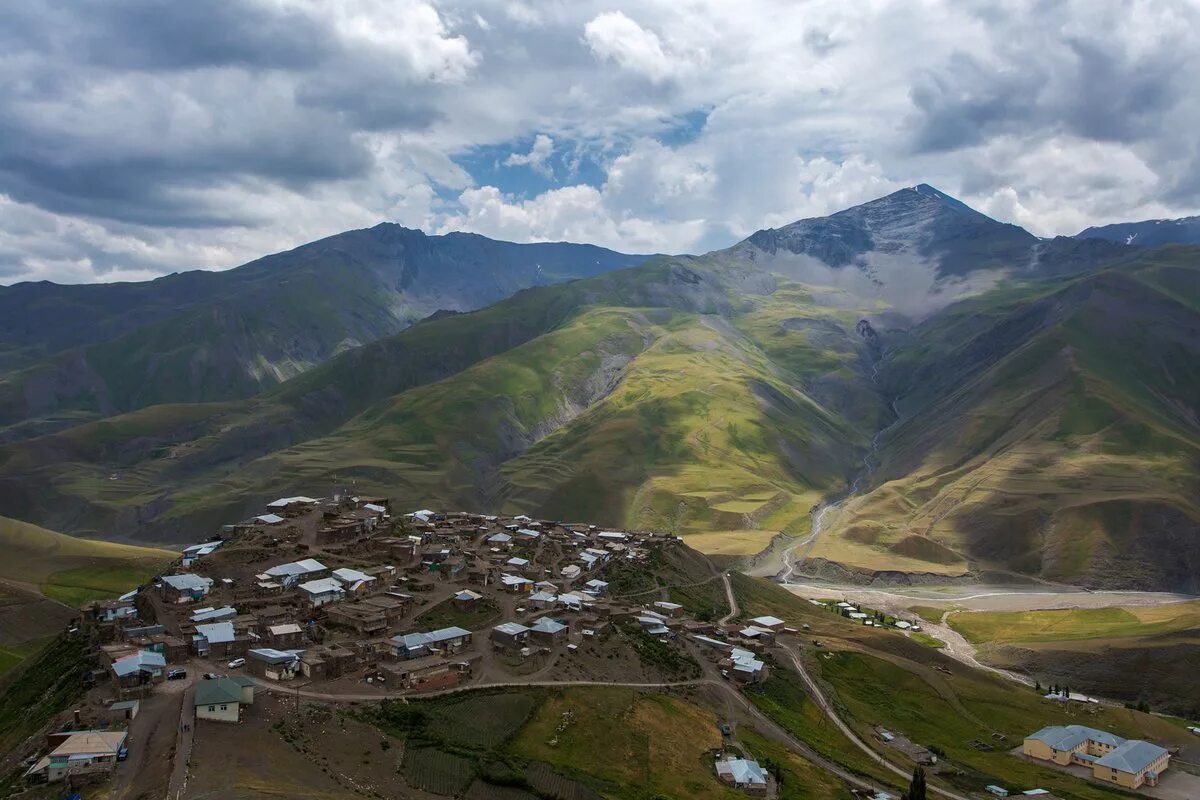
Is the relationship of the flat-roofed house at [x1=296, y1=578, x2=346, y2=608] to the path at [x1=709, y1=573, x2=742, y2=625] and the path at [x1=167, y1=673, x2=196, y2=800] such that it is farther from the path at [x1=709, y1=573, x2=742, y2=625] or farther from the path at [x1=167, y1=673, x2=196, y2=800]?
the path at [x1=709, y1=573, x2=742, y2=625]

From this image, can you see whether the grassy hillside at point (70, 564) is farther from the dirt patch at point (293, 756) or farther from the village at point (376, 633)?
the dirt patch at point (293, 756)

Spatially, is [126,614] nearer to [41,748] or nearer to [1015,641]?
[41,748]

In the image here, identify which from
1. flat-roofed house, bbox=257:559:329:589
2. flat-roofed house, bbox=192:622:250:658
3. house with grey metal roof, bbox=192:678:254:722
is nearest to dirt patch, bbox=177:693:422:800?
house with grey metal roof, bbox=192:678:254:722

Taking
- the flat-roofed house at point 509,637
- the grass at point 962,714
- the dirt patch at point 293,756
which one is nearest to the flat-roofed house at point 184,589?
the dirt patch at point 293,756

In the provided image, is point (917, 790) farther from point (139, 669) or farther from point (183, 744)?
point (139, 669)

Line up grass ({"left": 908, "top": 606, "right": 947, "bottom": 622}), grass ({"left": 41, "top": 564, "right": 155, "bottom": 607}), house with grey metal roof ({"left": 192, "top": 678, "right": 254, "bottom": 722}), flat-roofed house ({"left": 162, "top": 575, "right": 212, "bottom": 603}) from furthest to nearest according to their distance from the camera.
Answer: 1. grass ({"left": 908, "top": 606, "right": 947, "bottom": 622})
2. grass ({"left": 41, "top": 564, "right": 155, "bottom": 607})
3. flat-roofed house ({"left": 162, "top": 575, "right": 212, "bottom": 603})
4. house with grey metal roof ({"left": 192, "top": 678, "right": 254, "bottom": 722})

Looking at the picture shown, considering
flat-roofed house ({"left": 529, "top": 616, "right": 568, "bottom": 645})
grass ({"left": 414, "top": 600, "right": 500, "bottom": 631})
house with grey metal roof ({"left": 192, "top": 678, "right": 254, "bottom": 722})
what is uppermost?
house with grey metal roof ({"left": 192, "top": 678, "right": 254, "bottom": 722})

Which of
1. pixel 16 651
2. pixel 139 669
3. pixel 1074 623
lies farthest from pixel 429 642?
pixel 1074 623
